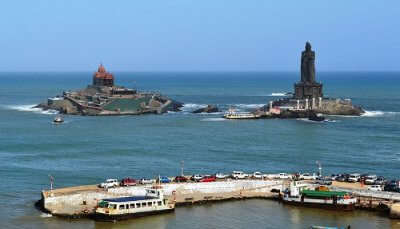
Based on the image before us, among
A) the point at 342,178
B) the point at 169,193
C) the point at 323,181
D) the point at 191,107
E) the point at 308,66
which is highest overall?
the point at 308,66

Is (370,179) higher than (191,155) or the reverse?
higher

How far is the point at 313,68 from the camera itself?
554 ft

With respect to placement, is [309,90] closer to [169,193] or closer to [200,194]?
[200,194]

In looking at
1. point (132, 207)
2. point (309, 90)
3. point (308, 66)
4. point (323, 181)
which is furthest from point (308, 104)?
point (132, 207)

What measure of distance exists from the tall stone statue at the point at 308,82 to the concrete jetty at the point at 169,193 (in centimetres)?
10507

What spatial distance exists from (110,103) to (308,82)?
43974 millimetres

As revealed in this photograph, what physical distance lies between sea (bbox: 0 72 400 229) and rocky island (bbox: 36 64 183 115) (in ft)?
29.1

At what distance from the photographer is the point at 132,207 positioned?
52.8 meters

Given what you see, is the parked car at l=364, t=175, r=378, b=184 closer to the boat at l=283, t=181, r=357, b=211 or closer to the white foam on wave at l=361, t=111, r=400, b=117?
the boat at l=283, t=181, r=357, b=211

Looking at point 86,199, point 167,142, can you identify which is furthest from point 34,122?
point 86,199

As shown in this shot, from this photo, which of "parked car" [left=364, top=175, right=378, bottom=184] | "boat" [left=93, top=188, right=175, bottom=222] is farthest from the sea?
"parked car" [left=364, top=175, right=378, bottom=184]

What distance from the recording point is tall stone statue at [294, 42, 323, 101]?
16488 centimetres

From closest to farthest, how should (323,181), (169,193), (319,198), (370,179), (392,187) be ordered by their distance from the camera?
(319,198), (169,193), (392,187), (323,181), (370,179)

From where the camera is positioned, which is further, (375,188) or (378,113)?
(378,113)
